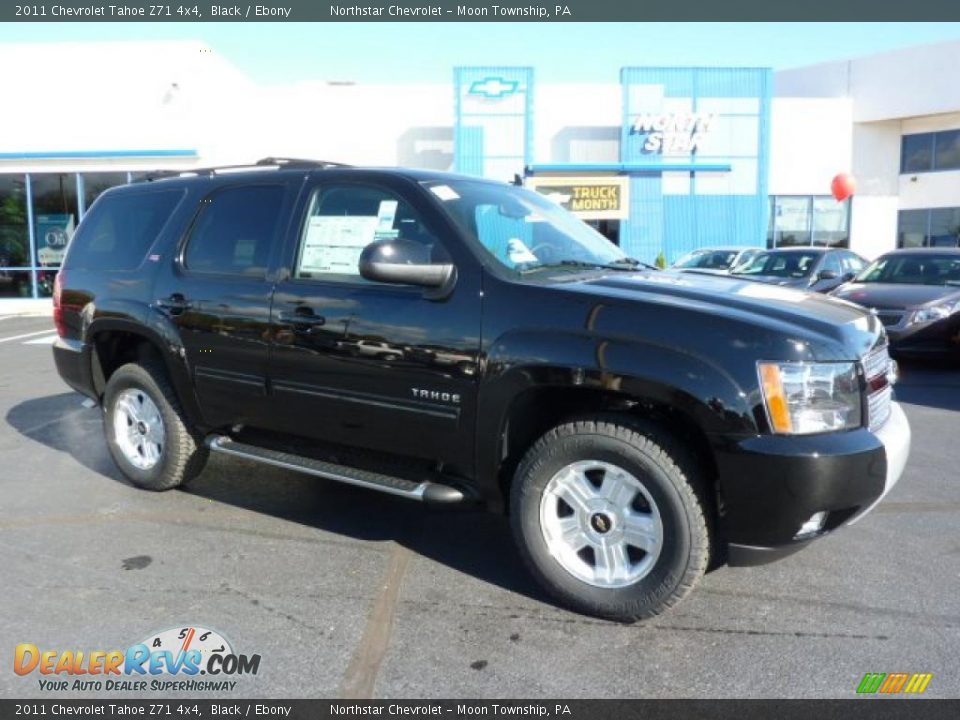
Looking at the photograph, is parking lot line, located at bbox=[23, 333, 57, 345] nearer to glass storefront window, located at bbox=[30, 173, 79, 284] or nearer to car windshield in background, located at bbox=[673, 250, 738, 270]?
glass storefront window, located at bbox=[30, 173, 79, 284]

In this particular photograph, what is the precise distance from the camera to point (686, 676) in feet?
9.35

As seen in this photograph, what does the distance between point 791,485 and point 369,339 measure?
1950 mm

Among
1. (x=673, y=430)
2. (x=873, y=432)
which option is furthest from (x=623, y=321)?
(x=873, y=432)

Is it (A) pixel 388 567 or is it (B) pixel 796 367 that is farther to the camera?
(A) pixel 388 567

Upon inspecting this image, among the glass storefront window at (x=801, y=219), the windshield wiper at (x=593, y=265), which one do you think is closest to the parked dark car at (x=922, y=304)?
the windshield wiper at (x=593, y=265)

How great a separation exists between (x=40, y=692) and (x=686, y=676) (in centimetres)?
236

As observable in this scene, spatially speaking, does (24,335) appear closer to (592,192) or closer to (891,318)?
(891,318)

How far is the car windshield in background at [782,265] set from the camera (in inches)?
484

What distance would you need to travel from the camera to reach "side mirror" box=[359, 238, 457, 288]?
3398 millimetres

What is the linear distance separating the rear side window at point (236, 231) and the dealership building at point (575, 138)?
54.2ft

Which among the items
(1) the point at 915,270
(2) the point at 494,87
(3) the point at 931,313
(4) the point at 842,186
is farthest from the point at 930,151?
(3) the point at 931,313

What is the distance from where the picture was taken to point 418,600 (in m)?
3.47

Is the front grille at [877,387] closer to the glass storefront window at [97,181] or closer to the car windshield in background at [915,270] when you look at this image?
the car windshield in background at [915,270]
